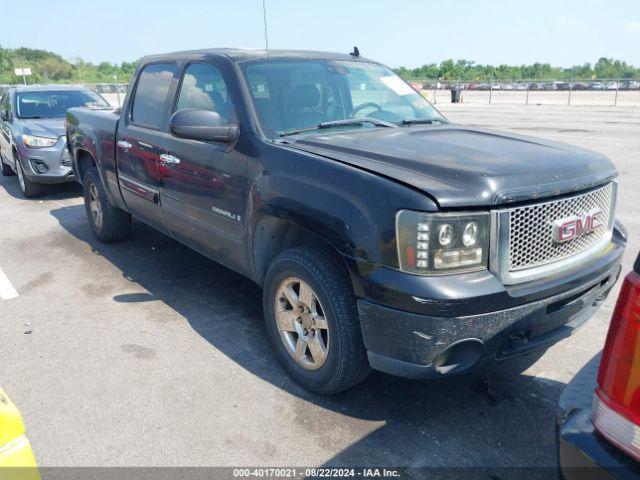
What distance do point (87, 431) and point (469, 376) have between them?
219cm

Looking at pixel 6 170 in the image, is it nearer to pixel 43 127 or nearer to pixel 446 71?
pixel 43 127

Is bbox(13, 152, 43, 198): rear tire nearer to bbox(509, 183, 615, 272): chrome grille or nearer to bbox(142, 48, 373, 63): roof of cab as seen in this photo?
bbox(142, 48, 373, 63): roof of cab

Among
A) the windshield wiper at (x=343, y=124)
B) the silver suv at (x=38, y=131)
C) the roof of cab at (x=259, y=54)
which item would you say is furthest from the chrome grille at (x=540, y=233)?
the silver suv at (x=38, y=131)

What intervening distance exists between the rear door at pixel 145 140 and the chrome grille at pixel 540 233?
2.88 m

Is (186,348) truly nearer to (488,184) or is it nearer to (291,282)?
(291,282)

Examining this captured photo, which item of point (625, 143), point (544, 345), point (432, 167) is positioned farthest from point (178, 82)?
point (625, 143)

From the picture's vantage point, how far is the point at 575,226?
2.82m

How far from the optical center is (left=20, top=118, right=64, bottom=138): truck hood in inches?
335

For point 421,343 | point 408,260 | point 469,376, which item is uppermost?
point 408,260

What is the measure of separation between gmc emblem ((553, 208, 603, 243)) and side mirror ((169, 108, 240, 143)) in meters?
1.96

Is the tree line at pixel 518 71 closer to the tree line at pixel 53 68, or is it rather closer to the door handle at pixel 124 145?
the tree line at pixel 53 68

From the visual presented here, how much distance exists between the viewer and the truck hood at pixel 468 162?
2557 millimetres

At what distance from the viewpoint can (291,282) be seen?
3.24m

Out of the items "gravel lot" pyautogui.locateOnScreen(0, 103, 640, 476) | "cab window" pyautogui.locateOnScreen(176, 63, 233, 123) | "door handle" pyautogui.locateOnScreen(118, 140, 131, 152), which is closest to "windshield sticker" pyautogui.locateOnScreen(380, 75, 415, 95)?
"cab window" pyautogui.locateOnScreen(176, 63, 233, 123)
